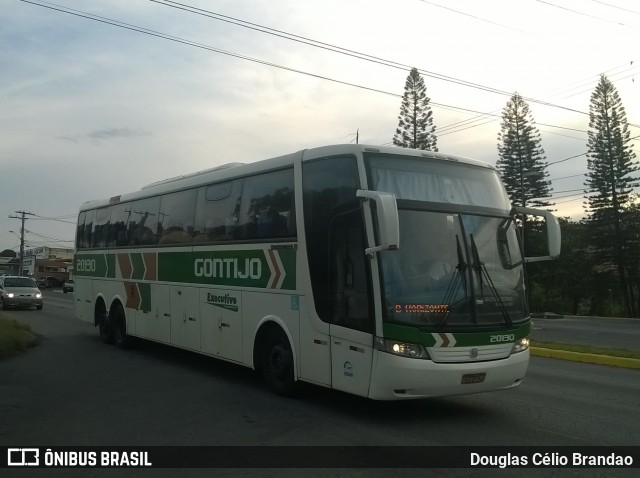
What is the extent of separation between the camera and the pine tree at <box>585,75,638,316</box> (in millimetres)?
48969

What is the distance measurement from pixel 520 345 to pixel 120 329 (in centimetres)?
988

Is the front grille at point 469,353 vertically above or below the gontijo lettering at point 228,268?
below

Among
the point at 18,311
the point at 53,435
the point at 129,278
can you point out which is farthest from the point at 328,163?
the point at 18,311

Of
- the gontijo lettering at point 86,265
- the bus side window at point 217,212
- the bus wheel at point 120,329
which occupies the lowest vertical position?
the bus wheel at point 120,329

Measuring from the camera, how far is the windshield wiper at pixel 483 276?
24.1 ft

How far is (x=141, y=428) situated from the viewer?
720 cm

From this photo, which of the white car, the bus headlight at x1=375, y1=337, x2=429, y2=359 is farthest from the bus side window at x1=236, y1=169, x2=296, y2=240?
the white car

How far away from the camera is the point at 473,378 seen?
7.14 metres

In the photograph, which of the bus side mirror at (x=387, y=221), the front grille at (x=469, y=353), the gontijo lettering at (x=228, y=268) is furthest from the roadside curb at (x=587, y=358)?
the bus side mirror at (x=387, y=221)

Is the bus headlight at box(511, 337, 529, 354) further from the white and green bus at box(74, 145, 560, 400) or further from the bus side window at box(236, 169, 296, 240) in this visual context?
the bus side window at box(236, 169, 296, 240)

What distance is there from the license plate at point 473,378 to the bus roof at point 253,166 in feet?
8.91

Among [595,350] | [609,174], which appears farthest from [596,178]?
[595,350]

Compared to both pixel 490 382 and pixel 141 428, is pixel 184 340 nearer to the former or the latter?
pixel 141 428

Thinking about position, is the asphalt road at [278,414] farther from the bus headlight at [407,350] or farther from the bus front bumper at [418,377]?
the bus headlight at [407,350]
